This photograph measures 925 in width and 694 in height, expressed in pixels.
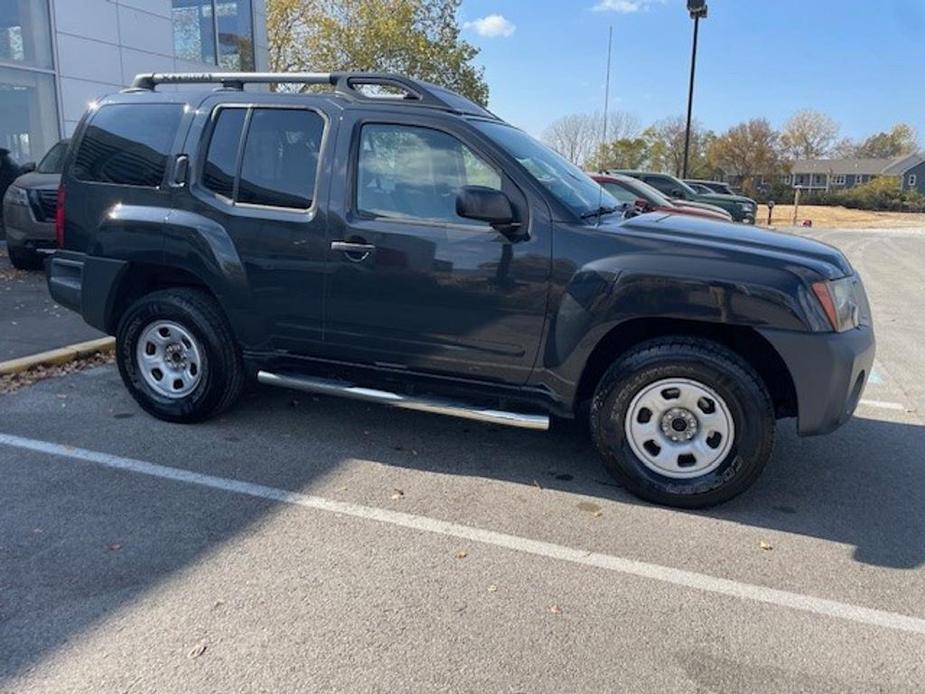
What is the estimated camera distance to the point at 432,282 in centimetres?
415

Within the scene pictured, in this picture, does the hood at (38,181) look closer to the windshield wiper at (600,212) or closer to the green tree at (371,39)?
the windshield wiper at (600,212)

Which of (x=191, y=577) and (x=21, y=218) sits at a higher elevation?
(x=21, y=218)

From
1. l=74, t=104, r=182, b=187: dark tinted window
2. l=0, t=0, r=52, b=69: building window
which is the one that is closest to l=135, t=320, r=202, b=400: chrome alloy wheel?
l=74, t=104, r=182, b=187: dark tinted window

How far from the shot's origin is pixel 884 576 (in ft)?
10.9

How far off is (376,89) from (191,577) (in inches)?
134

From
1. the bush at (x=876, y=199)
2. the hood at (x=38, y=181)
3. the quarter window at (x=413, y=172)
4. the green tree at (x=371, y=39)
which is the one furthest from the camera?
the bush at (x=876, y=199)

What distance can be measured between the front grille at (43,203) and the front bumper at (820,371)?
30.8 feet

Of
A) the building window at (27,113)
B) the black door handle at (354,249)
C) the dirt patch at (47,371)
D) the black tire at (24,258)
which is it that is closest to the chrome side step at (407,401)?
the black door handle at (354,249)

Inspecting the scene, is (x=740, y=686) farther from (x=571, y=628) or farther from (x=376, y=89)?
(x=376, y=89)

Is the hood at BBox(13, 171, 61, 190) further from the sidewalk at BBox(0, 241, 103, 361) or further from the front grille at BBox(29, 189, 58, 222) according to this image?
the sidewalk at BBox(0, 241, 103, 361)

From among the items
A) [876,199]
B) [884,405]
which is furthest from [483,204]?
[876,199]

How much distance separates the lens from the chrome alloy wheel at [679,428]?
381 cm

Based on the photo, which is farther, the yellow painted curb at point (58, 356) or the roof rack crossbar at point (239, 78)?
the yellow painted curb at point (58, 356)

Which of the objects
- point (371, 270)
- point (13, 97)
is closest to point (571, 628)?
point (371, 270)
